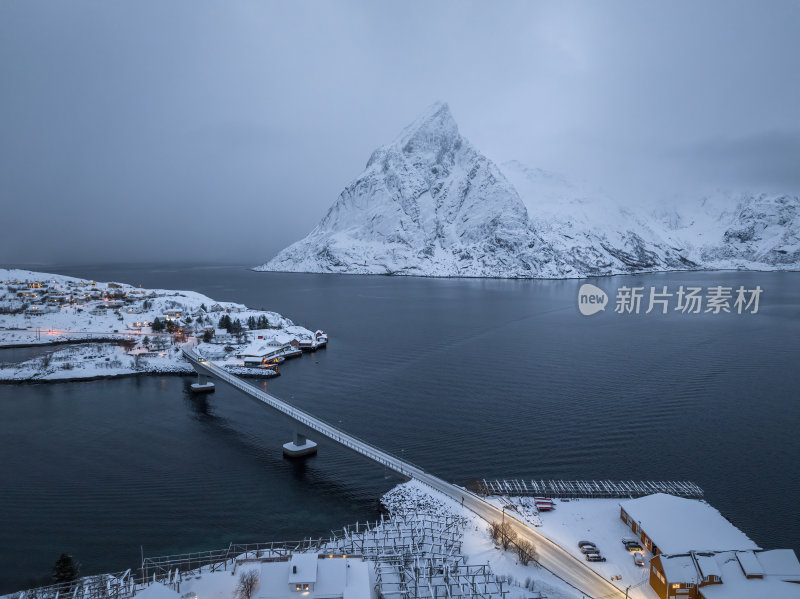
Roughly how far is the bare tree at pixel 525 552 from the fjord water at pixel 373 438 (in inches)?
294

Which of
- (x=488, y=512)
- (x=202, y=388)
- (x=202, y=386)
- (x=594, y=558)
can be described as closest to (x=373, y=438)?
(x=488, y=512)

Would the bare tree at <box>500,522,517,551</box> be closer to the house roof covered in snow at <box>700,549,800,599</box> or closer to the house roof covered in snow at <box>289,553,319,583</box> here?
the house roof covered in snow at <box>700,549,800,599</box>

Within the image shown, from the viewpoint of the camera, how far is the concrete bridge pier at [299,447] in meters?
28.0

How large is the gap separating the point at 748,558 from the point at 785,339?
60.9m

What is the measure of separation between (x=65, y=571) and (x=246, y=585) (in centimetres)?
745

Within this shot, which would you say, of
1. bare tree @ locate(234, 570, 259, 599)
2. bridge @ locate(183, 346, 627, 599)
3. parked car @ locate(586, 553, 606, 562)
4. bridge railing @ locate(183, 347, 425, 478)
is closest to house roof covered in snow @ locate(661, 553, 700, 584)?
bridge @ locate(183, 346, 627, 599)

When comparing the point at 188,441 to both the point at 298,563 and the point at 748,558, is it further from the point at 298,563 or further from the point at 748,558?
the point at 748,558

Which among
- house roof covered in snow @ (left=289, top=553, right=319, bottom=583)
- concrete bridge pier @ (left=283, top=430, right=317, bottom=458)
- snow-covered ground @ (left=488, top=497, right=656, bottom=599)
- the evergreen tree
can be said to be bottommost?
the evergreen tree

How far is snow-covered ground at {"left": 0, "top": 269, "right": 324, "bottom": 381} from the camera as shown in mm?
48719

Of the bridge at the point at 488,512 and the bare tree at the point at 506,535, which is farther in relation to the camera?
the bare tree at the point at 506,535

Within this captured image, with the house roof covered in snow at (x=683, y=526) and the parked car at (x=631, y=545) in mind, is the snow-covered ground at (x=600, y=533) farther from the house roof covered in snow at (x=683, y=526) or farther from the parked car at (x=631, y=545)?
the house roof covered in snow at (x=683, y=526)

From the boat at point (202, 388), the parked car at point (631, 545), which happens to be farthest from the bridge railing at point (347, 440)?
the parked car at point (631, 545)

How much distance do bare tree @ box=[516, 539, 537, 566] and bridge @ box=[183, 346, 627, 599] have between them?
→ 255mm

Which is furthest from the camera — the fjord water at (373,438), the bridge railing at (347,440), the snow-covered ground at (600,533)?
the bridge railing at (347,440)
